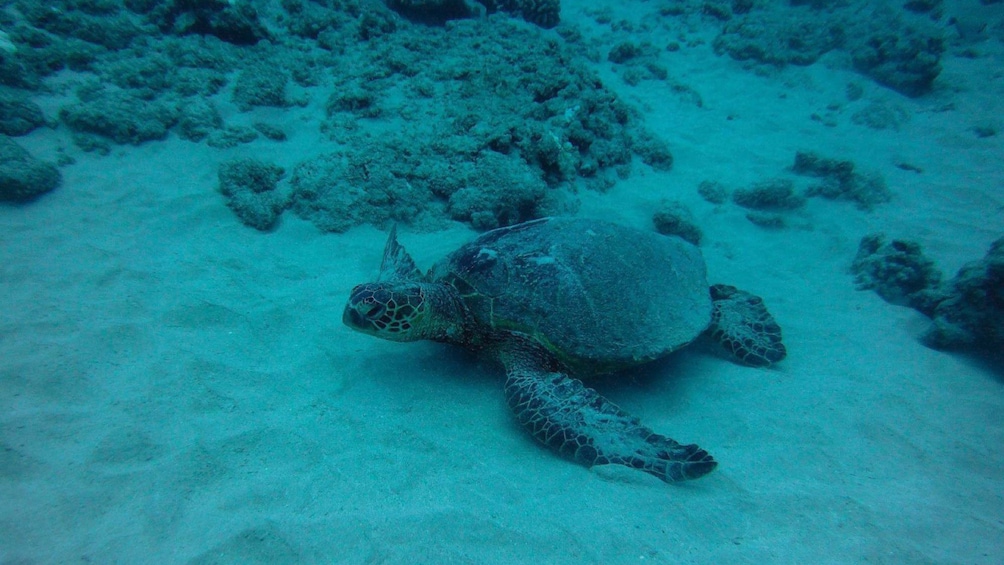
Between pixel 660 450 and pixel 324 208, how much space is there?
13.4ft

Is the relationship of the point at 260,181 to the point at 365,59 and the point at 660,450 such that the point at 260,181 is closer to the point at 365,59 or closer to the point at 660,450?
the point at 365,59

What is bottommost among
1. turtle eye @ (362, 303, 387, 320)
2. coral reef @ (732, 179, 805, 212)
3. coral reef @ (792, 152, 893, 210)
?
turtle eye @ (362, 303, 387, 320)

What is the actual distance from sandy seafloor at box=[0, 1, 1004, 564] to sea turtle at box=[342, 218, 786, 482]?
0.74 ft

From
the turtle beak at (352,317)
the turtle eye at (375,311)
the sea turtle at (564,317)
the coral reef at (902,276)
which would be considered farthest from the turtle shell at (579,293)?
the coral reef at (902,276)

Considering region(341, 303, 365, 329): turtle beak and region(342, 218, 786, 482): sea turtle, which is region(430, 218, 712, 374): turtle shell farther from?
region(341, 303, 365, 329): turtle beak

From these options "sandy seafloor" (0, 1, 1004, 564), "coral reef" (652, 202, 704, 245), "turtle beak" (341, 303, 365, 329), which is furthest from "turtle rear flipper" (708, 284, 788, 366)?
"turtle beak" (341, 303, 365, 329)

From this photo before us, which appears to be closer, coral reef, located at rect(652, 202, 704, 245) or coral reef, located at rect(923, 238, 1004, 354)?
coral reef, located at rect(923, 238, 1004, 354)

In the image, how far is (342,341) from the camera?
3.43m

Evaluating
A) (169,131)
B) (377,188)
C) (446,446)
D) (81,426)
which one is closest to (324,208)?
(377,188)

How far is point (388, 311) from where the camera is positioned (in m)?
2.95

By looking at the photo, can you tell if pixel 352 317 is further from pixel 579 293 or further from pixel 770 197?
pixel 770 197

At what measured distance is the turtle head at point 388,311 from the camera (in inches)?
115

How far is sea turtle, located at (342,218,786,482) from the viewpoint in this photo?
2.69 metres

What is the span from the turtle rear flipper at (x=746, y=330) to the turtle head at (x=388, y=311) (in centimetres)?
263
